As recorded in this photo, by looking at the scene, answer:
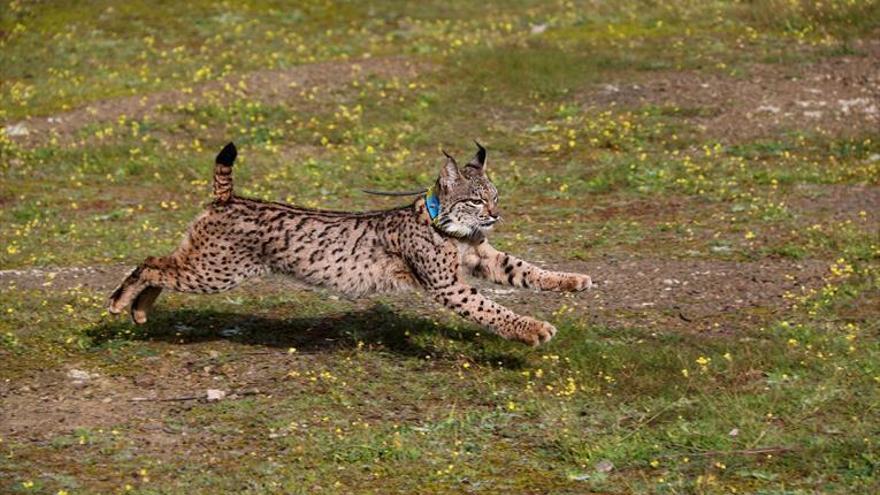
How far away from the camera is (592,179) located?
21.9 m

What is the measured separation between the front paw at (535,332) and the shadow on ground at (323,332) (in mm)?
589

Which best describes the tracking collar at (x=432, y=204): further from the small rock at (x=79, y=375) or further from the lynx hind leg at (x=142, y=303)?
the small rock at (x=79, y=375)

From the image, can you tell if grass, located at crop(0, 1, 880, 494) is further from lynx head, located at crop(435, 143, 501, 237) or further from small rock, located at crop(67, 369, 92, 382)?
lynx head, located at crop(435, 143, 501, 237)

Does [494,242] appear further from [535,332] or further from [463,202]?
[535,332]

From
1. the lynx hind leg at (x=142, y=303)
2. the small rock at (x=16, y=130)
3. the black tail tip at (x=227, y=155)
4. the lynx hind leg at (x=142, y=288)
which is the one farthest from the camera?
the small rock at (x=16, y=130)

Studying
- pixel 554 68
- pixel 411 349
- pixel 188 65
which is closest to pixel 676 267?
pixel 411 349

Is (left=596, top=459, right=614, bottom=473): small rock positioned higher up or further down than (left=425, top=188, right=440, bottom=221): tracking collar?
further down

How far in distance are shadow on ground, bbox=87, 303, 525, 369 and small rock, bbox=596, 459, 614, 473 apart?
2.30 m

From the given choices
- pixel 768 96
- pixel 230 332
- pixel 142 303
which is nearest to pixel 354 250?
pixel 230 332

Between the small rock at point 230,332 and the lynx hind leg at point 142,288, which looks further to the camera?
the small rock at point 230,332

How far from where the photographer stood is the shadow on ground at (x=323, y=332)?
584 inches

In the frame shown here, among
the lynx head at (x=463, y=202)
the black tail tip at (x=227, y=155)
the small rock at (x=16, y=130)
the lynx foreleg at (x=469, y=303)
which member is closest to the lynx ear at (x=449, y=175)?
the lynx head at (x=463, y=202)

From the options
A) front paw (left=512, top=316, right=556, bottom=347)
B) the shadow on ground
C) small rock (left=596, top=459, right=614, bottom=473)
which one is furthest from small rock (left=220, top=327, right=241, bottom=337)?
small rock (left=596, top=459, right=614, bottom=473)

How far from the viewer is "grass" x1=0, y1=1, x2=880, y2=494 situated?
1242cm
